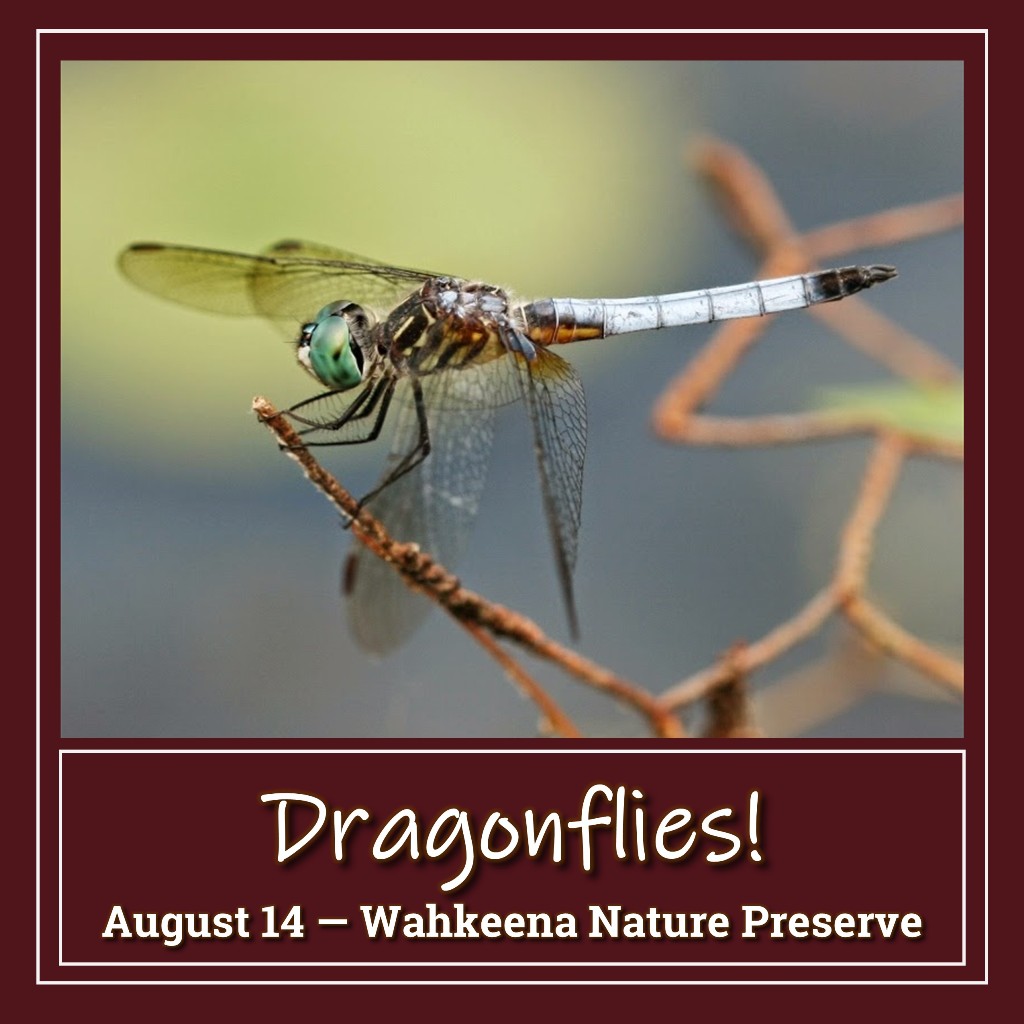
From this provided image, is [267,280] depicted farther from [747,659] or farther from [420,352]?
[747,659]

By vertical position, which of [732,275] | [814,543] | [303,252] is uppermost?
[732,275]

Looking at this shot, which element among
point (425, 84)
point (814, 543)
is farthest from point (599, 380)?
point (425, 84)

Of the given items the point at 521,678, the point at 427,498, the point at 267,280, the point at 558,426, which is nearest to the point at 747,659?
the point at 521,678

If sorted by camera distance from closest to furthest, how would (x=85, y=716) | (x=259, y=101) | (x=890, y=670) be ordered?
(x=890, y=670) < (x=259, y=101) < (x=85, y=716)

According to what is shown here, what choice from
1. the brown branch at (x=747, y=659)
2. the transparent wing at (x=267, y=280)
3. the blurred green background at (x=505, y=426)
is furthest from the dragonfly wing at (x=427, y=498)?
the blurred green background at (x=505, y=426)

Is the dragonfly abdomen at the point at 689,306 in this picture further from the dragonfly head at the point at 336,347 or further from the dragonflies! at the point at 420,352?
the dragonfly head at the point at 336,347

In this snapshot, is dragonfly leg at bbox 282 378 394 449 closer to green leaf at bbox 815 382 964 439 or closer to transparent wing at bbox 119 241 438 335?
transparent wing at bbox 119 241 438 335

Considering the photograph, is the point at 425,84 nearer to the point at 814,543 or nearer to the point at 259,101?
the point at 259,101
